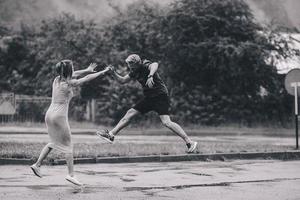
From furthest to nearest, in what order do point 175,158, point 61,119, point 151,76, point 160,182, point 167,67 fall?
1. point 167,67
2. point 175,158
3. point 151,76
4. point 160,182
5. point 61,119

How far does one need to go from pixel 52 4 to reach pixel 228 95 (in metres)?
14.4

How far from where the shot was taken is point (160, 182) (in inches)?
356

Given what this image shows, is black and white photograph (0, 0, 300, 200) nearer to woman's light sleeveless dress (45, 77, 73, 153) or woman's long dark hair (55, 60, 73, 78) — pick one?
woman's light sleeveless dress (45, 77, 73, 153)

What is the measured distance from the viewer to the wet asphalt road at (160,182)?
304 inches

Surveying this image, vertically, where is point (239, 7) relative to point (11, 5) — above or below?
below

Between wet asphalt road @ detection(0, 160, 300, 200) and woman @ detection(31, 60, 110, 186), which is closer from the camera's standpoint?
wet asphalt road @ detection(0, 160, 300, 200)

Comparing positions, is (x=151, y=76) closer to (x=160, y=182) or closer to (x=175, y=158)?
(x=160, y=182)

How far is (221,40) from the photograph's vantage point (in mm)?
26984

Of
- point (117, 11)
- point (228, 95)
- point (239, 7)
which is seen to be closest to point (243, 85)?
point (228, 95)

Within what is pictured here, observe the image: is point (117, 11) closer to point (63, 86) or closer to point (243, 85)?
point (243, 85)

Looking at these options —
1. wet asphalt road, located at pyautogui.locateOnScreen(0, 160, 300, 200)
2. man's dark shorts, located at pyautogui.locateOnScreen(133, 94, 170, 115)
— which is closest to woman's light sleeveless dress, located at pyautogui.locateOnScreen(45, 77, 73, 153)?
wet asphalt road, located at pyautogui.locateOnScreen(0, 160, 300, 200)

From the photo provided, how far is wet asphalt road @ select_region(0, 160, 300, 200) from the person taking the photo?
304 inches

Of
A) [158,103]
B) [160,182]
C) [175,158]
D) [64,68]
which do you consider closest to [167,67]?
[175,158]

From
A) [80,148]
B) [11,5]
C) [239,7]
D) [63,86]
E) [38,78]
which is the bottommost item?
[80,148]
